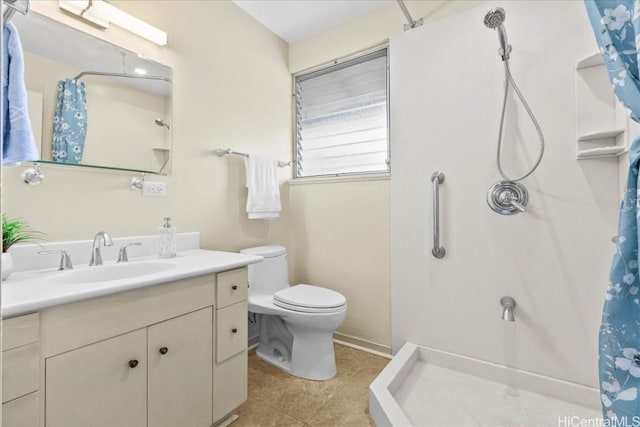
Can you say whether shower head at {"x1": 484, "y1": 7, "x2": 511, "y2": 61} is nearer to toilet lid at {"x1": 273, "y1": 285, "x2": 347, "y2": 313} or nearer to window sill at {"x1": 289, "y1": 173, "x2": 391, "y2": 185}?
window sill at {"x1": 289, "y1": 173, "x2": 391, "y2": 185}

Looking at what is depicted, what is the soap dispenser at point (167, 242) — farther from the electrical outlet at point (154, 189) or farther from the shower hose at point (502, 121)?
the shower hose at point (502, 121)

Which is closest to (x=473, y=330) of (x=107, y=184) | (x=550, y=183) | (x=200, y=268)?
(x=550, y=183)

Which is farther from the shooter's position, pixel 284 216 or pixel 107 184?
pixel 284 216

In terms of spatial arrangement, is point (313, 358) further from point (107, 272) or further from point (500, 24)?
point (500, 24)

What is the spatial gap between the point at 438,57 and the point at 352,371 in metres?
1.96

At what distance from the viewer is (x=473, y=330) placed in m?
1.79

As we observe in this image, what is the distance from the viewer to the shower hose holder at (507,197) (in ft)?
5.42

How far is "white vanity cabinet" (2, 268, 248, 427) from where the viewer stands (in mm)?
927

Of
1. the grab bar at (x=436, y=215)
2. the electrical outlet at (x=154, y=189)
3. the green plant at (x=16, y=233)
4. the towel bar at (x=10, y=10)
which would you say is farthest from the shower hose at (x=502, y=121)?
the green plant at (x=16, y=233)

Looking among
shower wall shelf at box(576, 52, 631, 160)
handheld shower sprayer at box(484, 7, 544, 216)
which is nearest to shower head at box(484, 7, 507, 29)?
handheld shower sprayer at box(484, 7, 544, 216)

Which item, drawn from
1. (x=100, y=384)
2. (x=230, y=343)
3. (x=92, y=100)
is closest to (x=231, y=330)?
(x=230, y=343)

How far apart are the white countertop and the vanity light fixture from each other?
3.66 feet

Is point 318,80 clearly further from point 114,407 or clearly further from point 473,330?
point 114,407

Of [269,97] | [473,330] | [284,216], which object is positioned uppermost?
[269,97]
